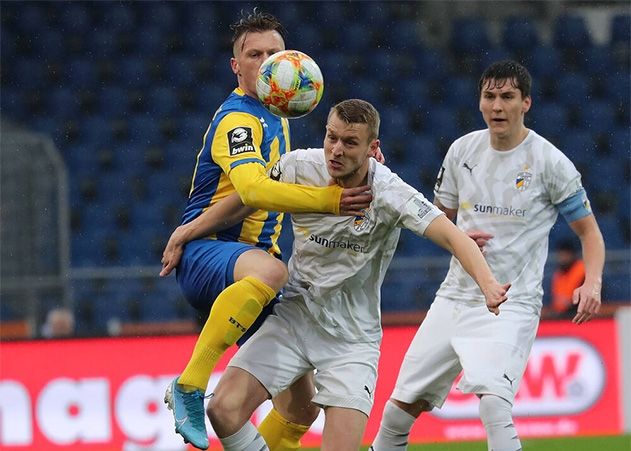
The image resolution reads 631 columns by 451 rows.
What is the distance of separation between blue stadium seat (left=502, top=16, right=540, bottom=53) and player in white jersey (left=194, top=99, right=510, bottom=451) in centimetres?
1158

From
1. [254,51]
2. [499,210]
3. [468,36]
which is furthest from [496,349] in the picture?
[468,36]

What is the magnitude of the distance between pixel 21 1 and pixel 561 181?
11.6 metres

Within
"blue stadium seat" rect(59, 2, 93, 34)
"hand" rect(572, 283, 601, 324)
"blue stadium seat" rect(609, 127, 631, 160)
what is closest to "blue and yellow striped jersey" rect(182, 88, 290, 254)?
"hand" rect(572, 283, 601, 324)

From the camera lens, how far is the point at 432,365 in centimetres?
609

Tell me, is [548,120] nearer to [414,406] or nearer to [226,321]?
[414,406]

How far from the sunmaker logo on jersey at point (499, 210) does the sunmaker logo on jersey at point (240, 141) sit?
132 cm

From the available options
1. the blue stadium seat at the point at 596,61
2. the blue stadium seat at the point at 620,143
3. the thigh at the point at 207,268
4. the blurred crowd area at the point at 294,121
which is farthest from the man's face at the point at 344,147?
the blue stadium seat at the point at 596,61

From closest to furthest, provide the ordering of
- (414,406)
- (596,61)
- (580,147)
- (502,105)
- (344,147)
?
(344,147) → (502,105) → (414,406) → (580,147) → (596,61)

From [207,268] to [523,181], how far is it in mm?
1649

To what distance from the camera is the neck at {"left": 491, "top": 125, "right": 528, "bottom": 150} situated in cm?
623

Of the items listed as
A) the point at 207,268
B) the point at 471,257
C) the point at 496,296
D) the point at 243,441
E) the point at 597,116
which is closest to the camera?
the point at 496,296

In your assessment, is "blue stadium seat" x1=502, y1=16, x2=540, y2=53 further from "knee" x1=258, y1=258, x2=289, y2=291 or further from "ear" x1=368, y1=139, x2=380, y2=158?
"knee" x1=258, y1=258, x2=289, y2=291

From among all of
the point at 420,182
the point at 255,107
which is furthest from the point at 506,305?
the point at 420,182

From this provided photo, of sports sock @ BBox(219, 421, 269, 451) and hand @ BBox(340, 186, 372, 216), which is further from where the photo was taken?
sports sock @ BBox(219, 421, 269, 451)
